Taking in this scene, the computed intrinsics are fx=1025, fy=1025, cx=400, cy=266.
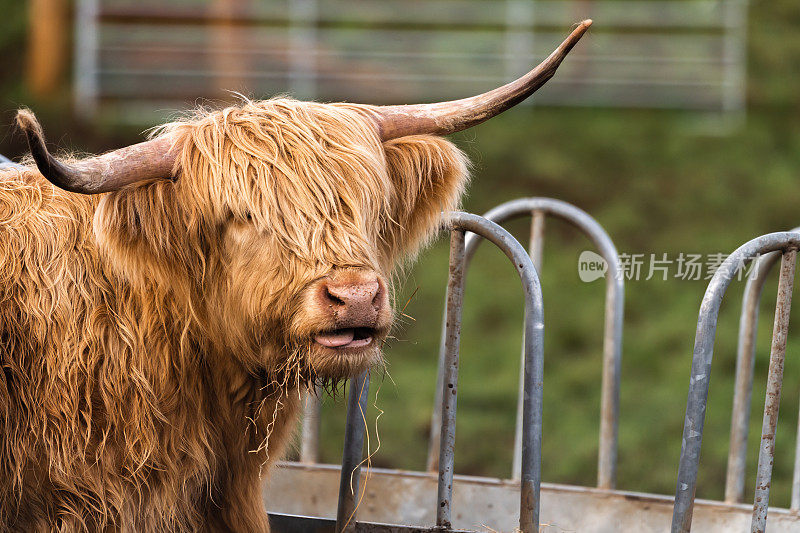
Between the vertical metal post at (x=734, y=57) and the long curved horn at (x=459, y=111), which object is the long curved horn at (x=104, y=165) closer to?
the long curved horn at (x=459, y=111)

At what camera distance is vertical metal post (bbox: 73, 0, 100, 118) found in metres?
10.0

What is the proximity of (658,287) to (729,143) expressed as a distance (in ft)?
7.45

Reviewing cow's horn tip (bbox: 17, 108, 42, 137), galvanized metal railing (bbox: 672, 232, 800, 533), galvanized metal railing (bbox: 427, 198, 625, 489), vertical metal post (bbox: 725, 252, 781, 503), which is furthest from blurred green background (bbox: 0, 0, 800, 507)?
cow's horn tip (bbox: 17, 108, 42, 137)

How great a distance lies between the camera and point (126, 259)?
8.16ft

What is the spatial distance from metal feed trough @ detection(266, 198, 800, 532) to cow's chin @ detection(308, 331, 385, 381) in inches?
16.3

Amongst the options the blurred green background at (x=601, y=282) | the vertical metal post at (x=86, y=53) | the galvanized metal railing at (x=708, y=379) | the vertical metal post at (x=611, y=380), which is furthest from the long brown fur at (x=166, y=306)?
the vertical metal post at (x=86, y=53)

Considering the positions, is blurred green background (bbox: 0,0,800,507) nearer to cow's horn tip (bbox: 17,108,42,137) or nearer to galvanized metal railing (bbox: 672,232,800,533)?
galvanized metal railing (bbox: 672,232,800,533)

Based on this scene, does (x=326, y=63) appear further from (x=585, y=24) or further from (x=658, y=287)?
(x=585, y=24)

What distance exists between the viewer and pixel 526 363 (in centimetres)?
261

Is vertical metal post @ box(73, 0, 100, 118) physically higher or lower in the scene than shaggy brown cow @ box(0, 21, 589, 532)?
higher

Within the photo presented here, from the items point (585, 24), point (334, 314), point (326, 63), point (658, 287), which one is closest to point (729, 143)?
point (658, 287)

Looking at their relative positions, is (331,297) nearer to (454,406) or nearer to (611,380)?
(454,406)

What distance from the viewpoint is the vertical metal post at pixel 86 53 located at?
10005mm

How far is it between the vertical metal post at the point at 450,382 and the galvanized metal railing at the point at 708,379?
0.59m
